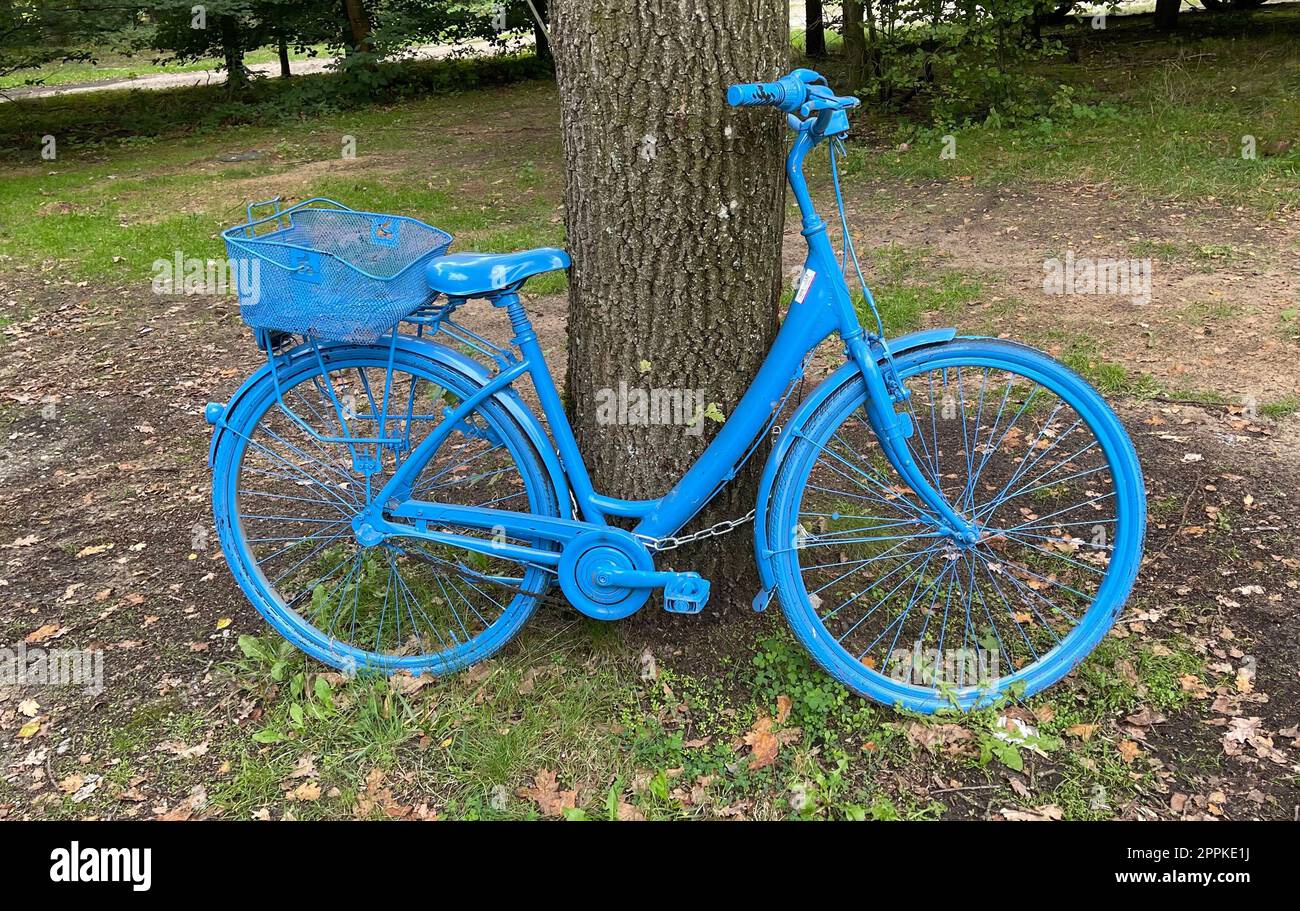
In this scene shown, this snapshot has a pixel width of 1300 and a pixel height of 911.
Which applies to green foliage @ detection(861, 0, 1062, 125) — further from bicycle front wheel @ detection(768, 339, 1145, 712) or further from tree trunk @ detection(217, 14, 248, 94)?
tree trunk @ detection(217, 14, 248, 94)

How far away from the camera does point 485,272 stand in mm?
2537

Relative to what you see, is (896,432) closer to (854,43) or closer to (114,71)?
(854,43)

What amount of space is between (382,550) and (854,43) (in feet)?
28.9

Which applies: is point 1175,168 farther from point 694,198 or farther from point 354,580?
point 354,580

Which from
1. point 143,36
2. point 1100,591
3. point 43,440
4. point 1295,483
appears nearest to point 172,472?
point 43,440

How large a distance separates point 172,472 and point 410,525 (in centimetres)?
195

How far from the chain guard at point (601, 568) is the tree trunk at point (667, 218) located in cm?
27

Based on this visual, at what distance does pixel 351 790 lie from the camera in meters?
2.61

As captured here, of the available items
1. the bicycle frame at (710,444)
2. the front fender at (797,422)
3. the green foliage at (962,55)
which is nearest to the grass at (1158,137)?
the green foliage at (962,55)

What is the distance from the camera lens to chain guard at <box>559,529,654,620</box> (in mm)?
2654

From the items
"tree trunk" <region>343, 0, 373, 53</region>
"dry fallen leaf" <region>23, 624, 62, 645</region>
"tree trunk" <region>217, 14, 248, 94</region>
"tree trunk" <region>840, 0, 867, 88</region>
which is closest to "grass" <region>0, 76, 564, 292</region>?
"tree trunk" <region>343, 0, 373, 53</region>

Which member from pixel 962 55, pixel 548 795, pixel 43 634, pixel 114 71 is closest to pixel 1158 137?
pixel 962 55

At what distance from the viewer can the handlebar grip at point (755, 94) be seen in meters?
2.24

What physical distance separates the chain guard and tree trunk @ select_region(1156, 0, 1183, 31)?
15.0m
